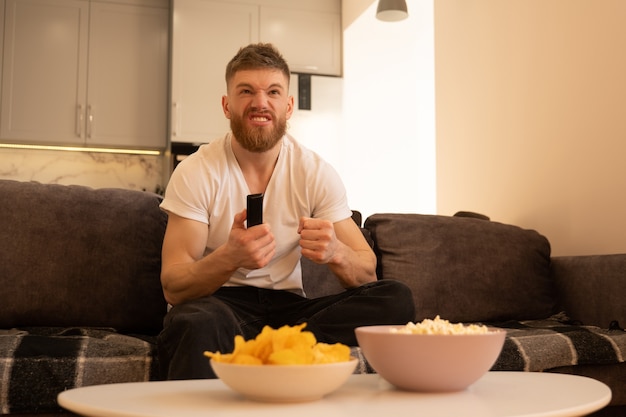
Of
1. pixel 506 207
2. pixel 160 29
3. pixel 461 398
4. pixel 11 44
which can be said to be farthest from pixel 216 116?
pixel 461 398

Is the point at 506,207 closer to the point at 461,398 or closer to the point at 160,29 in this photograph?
the point at 461,398

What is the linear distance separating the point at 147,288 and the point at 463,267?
1058 mm

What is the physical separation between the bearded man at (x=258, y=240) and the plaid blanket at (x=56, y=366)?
100 mm

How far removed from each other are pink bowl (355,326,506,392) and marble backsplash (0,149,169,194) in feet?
14.6

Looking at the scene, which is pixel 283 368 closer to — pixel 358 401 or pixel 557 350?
pixel 358 401

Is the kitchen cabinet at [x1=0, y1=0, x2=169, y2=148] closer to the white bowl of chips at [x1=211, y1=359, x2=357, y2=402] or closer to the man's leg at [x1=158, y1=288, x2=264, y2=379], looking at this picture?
the man's leg at [x1=158, y1=288, x2=264, y2=379]

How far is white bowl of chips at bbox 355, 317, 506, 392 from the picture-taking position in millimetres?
986

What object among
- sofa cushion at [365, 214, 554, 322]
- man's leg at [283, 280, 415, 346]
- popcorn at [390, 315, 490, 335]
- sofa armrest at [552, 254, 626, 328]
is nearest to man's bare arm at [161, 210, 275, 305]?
man's leg at [283, 280, 415, 346]

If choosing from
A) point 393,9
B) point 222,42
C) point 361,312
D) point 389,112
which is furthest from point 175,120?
point 361,312

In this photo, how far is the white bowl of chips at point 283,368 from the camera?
904mm

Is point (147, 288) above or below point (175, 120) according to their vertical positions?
below

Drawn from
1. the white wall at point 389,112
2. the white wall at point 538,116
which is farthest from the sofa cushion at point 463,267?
the white wall at point 389,112

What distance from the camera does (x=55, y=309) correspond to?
6.89 feet

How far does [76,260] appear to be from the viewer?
7.04 ft
